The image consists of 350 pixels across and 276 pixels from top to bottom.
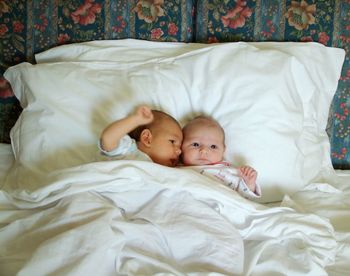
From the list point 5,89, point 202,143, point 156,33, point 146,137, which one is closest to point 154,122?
point 146,137

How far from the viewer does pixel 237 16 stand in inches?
64.2

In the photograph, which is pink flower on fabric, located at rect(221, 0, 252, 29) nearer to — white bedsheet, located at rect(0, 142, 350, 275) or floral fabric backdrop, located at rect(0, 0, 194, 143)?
floral fabric backdrop, located at rect(0, 0, 194, 143)

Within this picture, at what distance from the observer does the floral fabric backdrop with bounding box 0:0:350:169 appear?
161 centimetres

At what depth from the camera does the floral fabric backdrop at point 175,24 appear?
5.28 ft

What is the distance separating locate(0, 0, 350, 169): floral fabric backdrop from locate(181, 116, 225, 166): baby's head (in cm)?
46

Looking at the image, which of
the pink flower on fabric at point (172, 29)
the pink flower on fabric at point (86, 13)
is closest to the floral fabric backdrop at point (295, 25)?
the pink flower on fabric at point (172, 29)

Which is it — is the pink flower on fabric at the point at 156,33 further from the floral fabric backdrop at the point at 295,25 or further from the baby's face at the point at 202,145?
the baby's face at the point at 202,145

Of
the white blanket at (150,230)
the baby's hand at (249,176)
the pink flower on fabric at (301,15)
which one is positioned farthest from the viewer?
the pink flower on fabric at (301,15)

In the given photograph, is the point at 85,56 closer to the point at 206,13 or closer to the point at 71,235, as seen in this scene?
the point at 206,13

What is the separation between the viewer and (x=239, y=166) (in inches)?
55.0

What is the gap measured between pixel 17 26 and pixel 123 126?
752mm

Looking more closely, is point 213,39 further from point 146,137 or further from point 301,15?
point 146,137

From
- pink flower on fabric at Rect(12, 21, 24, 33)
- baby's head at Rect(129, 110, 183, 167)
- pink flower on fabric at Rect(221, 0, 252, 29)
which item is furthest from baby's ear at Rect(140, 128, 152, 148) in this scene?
pink flower on fabric at Rect(12, 21, 24, 33)

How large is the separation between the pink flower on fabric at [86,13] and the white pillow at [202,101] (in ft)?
0.55
